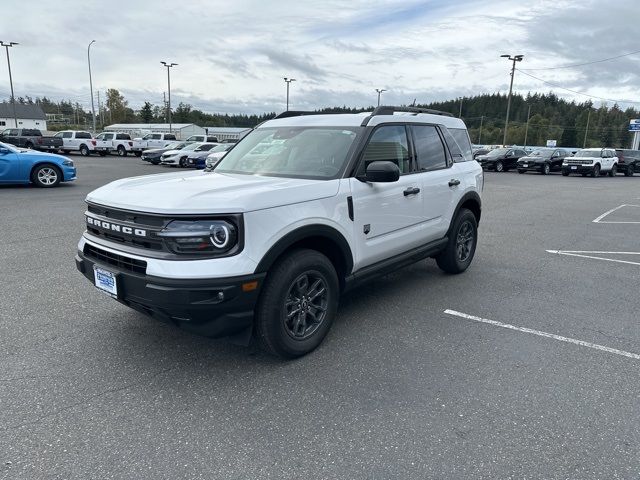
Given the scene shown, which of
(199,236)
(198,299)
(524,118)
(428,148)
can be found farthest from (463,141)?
(524,118)

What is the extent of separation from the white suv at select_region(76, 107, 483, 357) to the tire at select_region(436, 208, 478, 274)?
1.58ft

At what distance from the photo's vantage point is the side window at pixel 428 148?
489 cm

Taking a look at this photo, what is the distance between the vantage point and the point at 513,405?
3.03 metres

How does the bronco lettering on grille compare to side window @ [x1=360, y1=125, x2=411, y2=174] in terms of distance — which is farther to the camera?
side window @ [x1=360, y1=125, x2=411, y2=174]

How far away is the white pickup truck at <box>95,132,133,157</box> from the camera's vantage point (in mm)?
36656

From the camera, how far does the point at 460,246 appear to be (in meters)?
5.91

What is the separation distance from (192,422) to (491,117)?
13540 cm

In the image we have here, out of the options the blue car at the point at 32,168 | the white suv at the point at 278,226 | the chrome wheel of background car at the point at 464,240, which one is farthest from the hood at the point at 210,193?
the blue car at the point at 32,168

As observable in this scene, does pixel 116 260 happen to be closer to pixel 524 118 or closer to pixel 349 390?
pixel 349 390

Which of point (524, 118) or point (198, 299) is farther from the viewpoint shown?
point (524, 118)

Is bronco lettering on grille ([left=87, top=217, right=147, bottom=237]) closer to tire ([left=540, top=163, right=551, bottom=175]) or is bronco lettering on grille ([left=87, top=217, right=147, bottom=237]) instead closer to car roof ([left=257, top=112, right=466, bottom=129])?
car roof ([left=257, top=112, right=466, bottom=129])

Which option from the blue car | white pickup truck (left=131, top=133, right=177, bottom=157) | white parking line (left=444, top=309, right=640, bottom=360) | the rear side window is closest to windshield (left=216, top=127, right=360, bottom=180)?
white parking line (left=444, top=309, right=640, bottom=360)

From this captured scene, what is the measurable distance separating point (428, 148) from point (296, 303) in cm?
256

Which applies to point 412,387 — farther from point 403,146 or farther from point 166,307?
point 403,146
